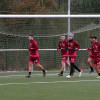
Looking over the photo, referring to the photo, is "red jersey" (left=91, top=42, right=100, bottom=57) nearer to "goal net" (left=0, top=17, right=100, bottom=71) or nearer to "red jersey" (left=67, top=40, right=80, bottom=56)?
"red jersey" (left=67, top=40, right=80, bottom=56)

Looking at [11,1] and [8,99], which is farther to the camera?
[11,1]

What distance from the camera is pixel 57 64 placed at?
21.0 meters

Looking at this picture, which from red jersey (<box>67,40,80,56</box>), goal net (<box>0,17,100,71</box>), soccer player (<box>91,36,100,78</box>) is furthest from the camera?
goal net (<box>0,17,100,71</box>)

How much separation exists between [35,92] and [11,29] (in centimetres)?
965

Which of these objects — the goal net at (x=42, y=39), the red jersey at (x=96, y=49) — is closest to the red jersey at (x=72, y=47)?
the red jersey at (x=96, y=49)

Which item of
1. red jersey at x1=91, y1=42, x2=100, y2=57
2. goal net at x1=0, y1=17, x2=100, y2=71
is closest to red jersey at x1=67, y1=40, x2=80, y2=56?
red jersey at x1=91, y1=42, x2=100, y2=57

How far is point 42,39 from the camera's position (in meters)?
20.9

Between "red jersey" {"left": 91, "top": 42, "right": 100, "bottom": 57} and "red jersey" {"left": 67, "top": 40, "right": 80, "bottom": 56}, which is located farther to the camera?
"red jersey" {"left": 67, "top": 40, "right": 80, "bottom": 56}

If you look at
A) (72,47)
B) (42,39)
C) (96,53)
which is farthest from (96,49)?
(42,39)

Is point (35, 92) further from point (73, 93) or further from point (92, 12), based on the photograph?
point (92, 12)

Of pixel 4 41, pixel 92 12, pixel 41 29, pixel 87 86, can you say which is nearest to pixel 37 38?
pixel 41 29

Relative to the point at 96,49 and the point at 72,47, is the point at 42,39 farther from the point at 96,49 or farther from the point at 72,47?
the point at 96,49

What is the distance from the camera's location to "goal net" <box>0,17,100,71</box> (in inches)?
798

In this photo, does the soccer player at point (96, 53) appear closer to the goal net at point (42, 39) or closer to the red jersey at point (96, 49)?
the red jersey at point (96, 49)
